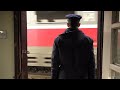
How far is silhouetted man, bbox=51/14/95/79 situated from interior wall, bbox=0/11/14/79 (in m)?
1.27

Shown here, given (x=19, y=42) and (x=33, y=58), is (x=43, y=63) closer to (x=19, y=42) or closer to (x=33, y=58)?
(x=33, y=58)

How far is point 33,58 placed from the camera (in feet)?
13.4

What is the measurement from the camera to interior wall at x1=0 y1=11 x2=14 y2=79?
2.56m

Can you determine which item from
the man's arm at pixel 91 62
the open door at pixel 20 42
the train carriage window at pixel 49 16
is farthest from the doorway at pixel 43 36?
the man's arm at pixel 91 62

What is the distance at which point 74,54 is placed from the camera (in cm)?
141

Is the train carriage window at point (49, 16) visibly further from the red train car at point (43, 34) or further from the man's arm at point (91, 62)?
the man's arm at point (91, 62)

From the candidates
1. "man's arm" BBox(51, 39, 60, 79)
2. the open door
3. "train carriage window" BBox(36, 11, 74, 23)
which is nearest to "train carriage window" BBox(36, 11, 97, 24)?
"train carriage window" BBox(36, 11, 74, 23)

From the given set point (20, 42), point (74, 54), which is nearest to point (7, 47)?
point (20, 42)

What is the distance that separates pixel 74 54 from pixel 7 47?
142cm

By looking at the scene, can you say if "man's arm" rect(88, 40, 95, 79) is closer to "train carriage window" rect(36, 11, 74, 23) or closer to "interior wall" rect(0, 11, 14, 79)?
"interior wall" rect(0, 11, 14, 79)

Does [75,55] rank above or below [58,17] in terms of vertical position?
below

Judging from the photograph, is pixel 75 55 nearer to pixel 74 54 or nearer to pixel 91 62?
pixel 74 54

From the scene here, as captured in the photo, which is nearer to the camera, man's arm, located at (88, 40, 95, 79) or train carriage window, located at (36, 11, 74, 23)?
man's arm, located at (88, 40, 95, 79)
